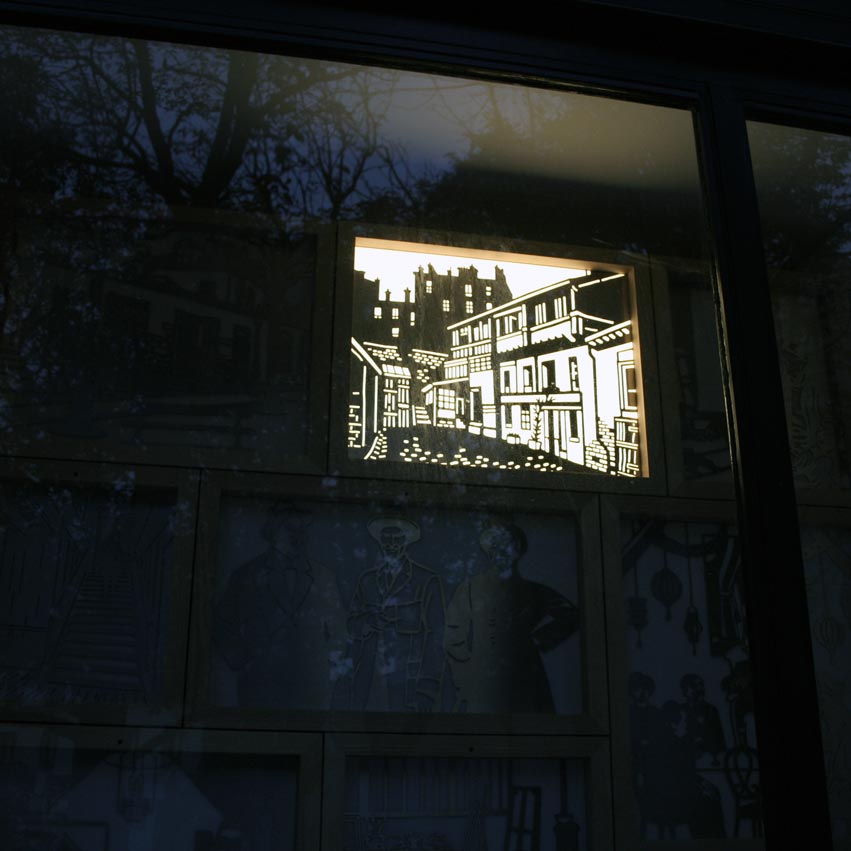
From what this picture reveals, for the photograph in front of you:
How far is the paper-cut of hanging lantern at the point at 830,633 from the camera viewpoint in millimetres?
910

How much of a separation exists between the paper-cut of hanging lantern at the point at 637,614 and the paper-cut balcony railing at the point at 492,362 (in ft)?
0.47

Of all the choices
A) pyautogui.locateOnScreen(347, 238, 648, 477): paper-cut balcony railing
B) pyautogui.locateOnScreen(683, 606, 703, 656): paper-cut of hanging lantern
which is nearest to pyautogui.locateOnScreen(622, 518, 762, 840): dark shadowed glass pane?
pyautogui.locateOnScreen(683, 606, 703, 656): paper-cut of hanging lantern

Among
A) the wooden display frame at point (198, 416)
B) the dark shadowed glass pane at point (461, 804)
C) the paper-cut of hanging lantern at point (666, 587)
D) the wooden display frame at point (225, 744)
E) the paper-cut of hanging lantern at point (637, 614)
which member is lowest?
the dark shadowed glass pane at point (461, 804)

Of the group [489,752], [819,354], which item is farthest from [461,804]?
[819,354]

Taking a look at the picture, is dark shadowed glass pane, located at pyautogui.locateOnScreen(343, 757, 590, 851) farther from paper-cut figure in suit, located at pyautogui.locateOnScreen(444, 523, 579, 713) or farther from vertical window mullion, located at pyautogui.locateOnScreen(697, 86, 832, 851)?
vertical window mullion, located at pyautogui.locateOnScreen(697, 86, 832, 851)

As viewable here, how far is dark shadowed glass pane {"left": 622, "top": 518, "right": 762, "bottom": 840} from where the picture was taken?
0.96m

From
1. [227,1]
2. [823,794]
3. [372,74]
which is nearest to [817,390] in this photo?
[823,794]

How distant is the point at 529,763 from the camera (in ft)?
3.28

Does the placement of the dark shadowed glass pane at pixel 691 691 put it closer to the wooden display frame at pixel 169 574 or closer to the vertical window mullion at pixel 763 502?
the vertical window mullion at pixel 763 502

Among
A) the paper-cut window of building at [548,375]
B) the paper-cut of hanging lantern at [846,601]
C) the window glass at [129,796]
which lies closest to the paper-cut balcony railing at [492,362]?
the paper-cut window of building at [548,375]

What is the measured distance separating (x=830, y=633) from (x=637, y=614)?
0.65ft

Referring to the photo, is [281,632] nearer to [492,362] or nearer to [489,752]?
[489,752]

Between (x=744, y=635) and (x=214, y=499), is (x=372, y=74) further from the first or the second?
(x=744, y=635)

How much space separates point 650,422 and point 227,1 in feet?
2.05
